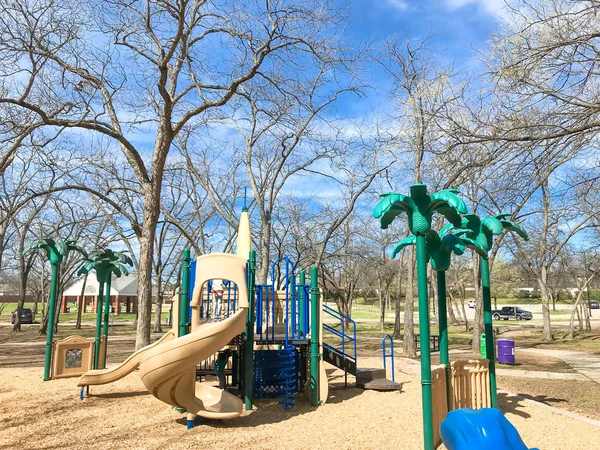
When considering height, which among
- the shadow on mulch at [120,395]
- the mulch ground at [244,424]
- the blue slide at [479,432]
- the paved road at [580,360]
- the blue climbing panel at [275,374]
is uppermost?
the blue slide at [479,432]

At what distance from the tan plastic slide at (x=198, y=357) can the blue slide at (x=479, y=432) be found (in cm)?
337

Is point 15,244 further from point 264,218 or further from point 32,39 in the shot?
point 32,39

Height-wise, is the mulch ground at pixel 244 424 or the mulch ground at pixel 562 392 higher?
the mulch ground at pixel 244 424

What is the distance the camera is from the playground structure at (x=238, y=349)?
6473 mm

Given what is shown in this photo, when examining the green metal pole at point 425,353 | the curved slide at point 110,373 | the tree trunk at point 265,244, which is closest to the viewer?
the green metal pole at point 425,353

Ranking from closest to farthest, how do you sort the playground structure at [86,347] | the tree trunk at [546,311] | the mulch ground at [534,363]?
the playground structure at [86,347], the mulch ground at [534,363], the tree trunk at [546,311]

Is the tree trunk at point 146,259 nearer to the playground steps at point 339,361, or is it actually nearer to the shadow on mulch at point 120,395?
the shadow on mulch at point 120,395

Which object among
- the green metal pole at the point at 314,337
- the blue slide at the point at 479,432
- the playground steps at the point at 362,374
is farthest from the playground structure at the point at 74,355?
the blue slide at the point at 479,432

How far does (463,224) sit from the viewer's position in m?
7.83

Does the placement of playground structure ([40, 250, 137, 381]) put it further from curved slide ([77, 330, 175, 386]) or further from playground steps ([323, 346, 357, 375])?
playground steps ([323, 346, 357, 375])

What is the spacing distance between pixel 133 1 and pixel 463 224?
9.03 m

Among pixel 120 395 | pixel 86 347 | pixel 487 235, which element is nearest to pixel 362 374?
pixel 487 235

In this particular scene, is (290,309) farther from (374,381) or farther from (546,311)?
(546,311)

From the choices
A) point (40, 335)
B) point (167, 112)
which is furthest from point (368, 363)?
point (40, 335)
